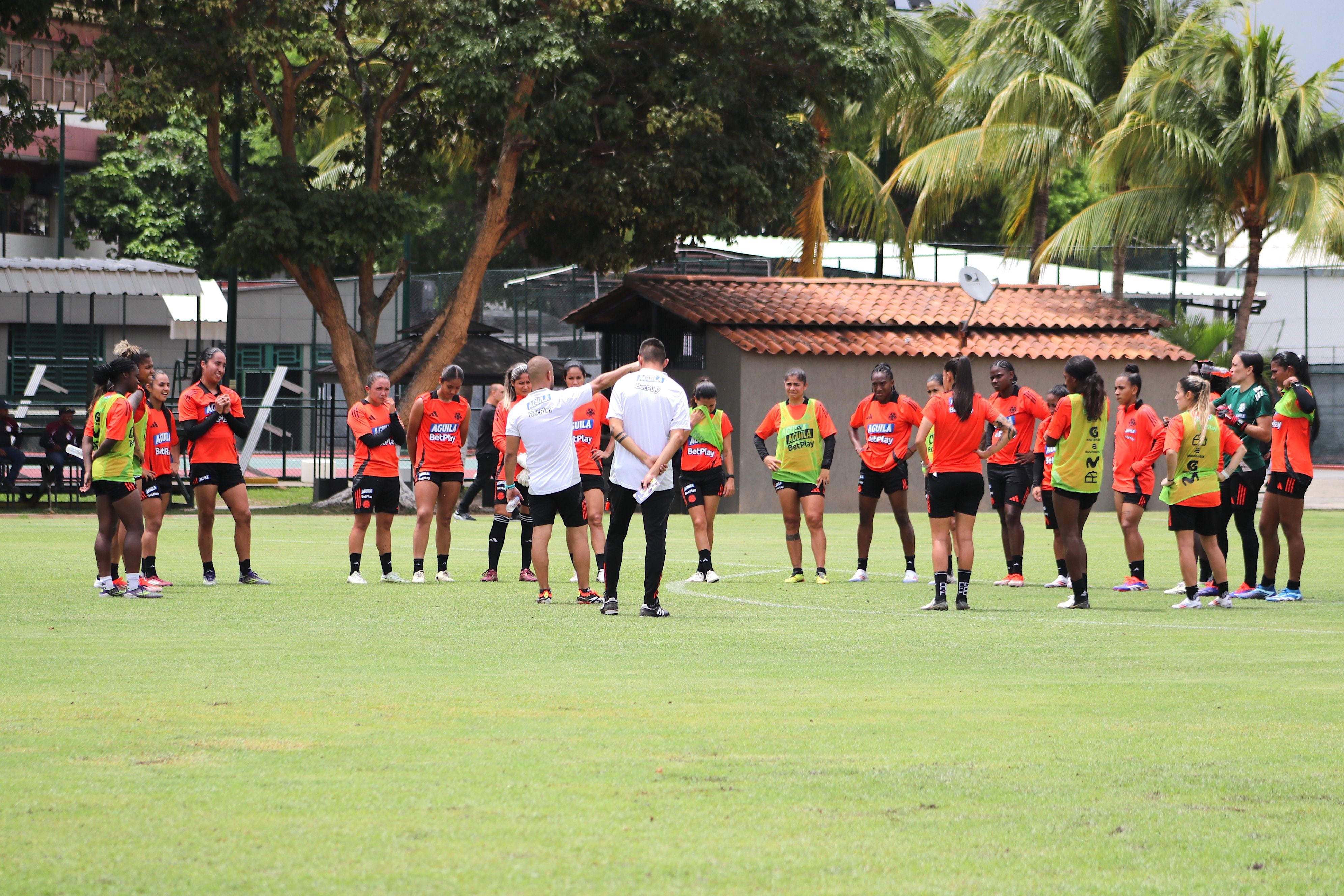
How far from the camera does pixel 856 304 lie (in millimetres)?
31250

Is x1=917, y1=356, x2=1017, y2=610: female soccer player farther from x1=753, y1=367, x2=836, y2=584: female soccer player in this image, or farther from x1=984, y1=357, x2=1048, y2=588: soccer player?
x1=984, y1=357, x2=1048, y2=588: soccer player

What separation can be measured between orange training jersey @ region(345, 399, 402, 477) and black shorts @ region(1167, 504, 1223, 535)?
21.7 feet

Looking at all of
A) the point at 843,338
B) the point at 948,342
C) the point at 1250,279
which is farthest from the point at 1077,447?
the point at 1250,279

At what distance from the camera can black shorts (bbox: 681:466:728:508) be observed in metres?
15.3

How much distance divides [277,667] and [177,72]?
62.5 feet

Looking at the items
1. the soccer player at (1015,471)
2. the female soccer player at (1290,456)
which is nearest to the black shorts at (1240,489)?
the female soccer player at (1290,456)

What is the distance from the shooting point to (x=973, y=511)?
12.0m

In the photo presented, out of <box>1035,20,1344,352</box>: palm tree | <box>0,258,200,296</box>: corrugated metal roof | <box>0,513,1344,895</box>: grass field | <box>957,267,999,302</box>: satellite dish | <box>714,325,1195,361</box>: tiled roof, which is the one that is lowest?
<box>0,513,1344,895</box>: grass field

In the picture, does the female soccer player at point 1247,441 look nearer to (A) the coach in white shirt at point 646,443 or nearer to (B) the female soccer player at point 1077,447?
(B) the female soccer player at point 1077,447

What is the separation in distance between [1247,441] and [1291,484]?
0.81m

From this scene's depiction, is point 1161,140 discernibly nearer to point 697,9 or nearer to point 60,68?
point 697,9

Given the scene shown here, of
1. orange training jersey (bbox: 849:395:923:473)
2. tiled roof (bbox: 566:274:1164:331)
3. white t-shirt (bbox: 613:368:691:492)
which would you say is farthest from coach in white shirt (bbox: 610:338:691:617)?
tiled roof (bbox: 566:274:1164:331)

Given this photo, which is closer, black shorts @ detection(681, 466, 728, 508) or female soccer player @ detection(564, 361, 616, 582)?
female soccer player @ detection(564, 361, 616, 582)

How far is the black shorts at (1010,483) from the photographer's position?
49.3 ft
